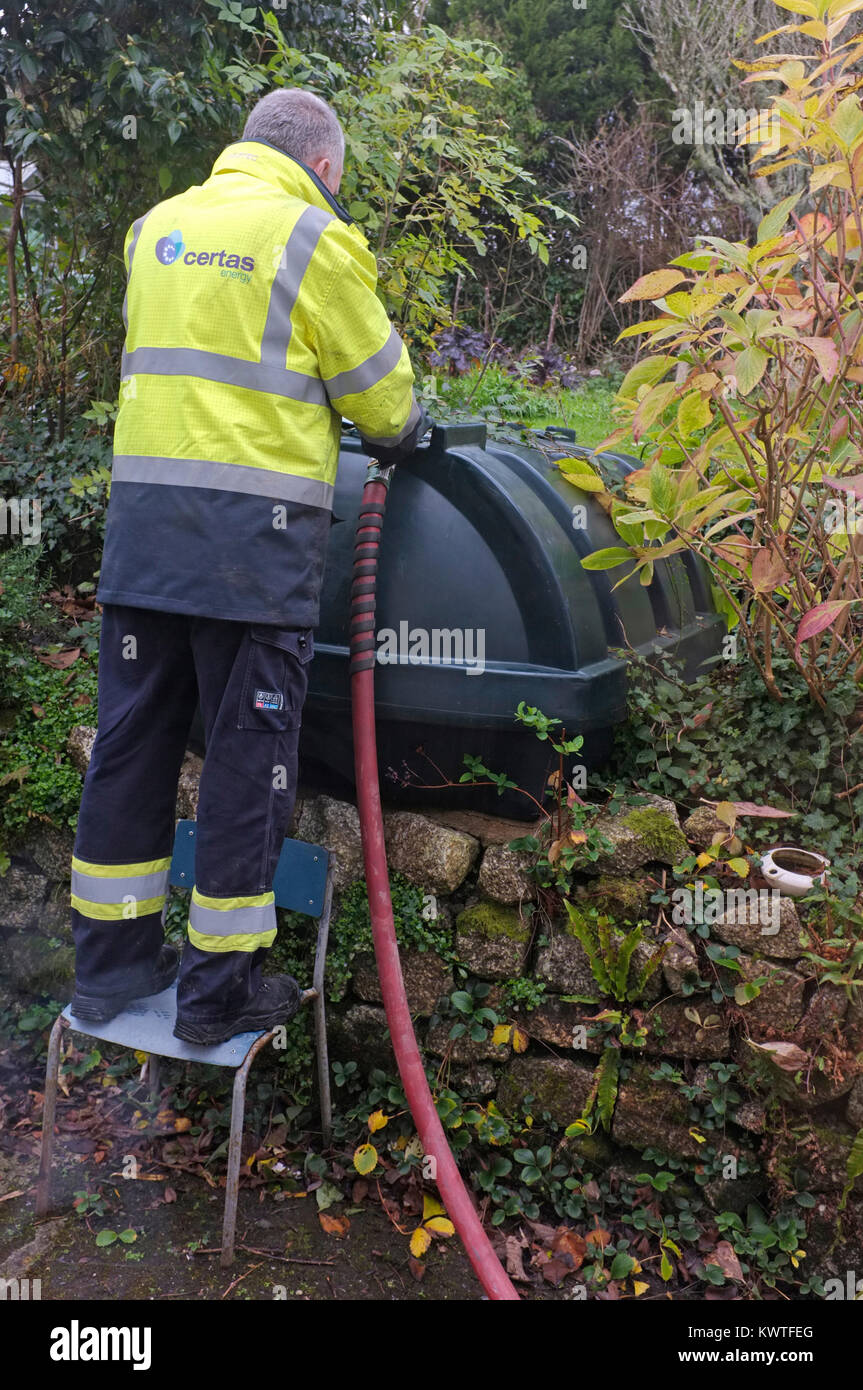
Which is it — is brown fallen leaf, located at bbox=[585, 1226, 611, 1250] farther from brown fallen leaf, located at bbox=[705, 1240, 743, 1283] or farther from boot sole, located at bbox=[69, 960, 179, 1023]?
boot sole, located at bbox=[69, 960, 179, 1023]

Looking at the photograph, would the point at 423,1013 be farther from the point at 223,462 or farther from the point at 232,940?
the point at 223,462

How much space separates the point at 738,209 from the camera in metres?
9.70

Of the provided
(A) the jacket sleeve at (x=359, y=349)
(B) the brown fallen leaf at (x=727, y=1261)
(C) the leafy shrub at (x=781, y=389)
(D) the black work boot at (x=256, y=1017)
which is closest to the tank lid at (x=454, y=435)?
(A) the jacket sleeve at (x=359, y=349)

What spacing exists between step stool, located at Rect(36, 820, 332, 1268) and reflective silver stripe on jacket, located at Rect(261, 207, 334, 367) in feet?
4.30

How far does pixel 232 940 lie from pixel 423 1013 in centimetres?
68

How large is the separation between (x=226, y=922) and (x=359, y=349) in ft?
4.42

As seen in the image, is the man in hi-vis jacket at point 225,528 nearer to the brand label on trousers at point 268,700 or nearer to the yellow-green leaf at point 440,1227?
the brand label on trousers at point 268,700

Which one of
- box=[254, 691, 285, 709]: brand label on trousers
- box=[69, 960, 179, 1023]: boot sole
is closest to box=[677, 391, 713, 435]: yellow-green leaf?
box=[254, 691, 285, 709]: brand label on trousers

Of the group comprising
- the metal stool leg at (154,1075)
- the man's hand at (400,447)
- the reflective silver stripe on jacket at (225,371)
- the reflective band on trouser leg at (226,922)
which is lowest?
the metal stool leg at (154,1075)

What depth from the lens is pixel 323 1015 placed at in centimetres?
275

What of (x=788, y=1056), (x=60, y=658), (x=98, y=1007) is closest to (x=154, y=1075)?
(x=98, y=1007)

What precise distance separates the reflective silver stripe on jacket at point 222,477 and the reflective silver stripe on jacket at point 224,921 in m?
0.95

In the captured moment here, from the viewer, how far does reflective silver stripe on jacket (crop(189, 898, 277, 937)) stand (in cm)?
234

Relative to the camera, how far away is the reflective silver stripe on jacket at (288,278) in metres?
2.22
